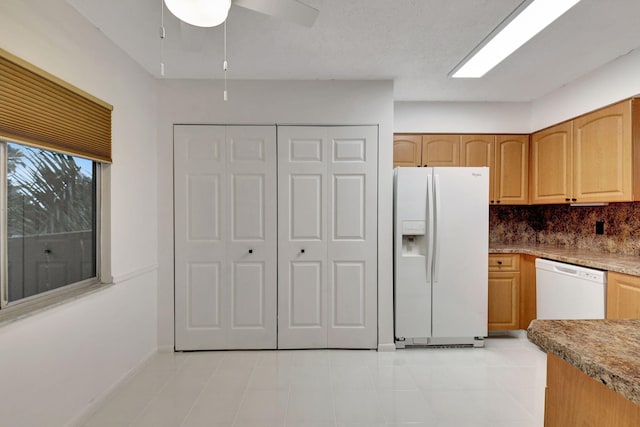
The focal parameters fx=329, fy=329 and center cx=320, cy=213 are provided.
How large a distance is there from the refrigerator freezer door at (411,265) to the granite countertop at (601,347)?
1.99m

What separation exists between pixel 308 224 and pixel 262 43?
1536 mm

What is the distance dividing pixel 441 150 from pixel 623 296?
2044mm

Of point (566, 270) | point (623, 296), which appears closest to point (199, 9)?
point (623, 296)

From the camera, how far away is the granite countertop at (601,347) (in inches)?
28.5

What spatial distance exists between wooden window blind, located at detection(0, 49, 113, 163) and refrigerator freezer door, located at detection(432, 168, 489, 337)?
274cm

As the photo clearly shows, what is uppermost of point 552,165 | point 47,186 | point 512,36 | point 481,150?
point 512,36

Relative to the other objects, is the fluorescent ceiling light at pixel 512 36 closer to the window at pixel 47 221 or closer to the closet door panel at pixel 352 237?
the closet door panel at pixel 352 237

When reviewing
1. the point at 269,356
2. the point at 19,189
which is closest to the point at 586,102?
the point at 269,356

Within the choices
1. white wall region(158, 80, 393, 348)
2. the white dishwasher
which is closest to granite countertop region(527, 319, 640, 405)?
the white dishwasher

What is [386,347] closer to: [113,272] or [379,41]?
[113,272]

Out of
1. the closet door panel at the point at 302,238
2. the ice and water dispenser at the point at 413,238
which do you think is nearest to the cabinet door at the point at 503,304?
the ice and water dispenser at the point at 413,238

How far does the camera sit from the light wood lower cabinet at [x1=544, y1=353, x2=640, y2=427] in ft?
2.56

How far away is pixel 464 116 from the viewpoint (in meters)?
3.69

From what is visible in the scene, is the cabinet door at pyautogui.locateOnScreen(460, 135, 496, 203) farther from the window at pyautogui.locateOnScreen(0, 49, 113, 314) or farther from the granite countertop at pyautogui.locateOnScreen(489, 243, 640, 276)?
the window at pyautogui.locateOnScreen(0, 49, 113, 314)
